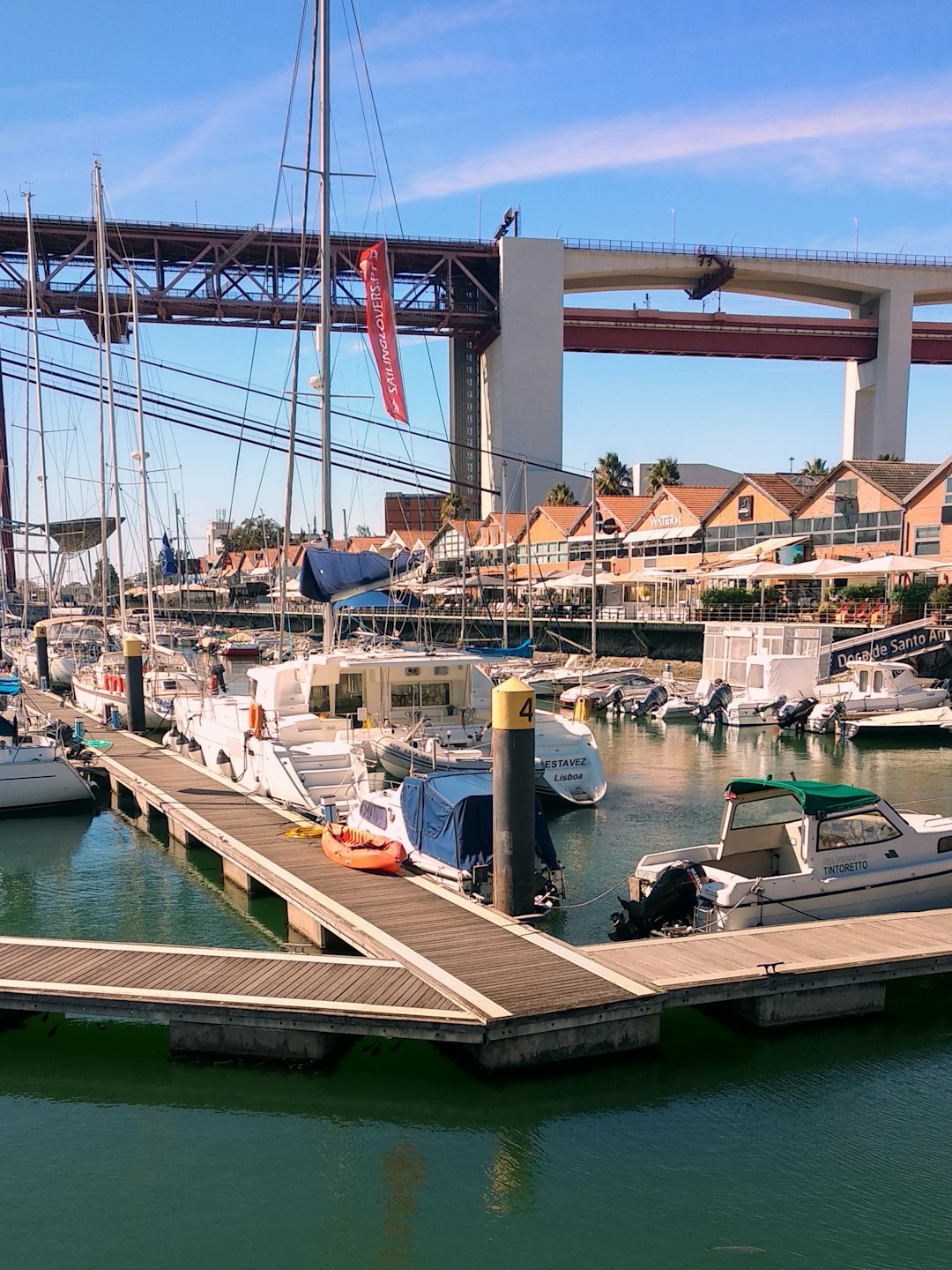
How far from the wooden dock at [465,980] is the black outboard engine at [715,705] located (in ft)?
96.8

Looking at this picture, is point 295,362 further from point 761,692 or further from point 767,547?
point 767,547

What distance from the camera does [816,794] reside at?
1539 cm

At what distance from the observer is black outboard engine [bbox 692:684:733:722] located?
145 feet

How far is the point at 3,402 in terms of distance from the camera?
87312 mm

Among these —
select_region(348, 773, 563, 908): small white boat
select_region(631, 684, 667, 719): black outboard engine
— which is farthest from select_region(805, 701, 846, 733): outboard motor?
select_region(348, 773, 563, 908): small white boat

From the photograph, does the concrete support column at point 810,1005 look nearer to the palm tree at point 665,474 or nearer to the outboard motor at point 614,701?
the outboard motor at point 614,701

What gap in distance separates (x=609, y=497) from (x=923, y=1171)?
248 feet

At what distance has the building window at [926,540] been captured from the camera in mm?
52812

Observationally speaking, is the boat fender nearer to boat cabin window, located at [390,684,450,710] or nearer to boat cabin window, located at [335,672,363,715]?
boat cabin window, located at [335,672,363,715]

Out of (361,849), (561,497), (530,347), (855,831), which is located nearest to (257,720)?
(361,849)

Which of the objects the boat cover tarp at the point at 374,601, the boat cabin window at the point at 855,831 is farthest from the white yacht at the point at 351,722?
the boat cabin window at the point at 855,831

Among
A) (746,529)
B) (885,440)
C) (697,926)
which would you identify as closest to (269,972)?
(697,926)

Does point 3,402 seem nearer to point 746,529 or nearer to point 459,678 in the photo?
point 746,529

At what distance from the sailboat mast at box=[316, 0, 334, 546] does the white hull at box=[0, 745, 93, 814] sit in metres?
9.40
